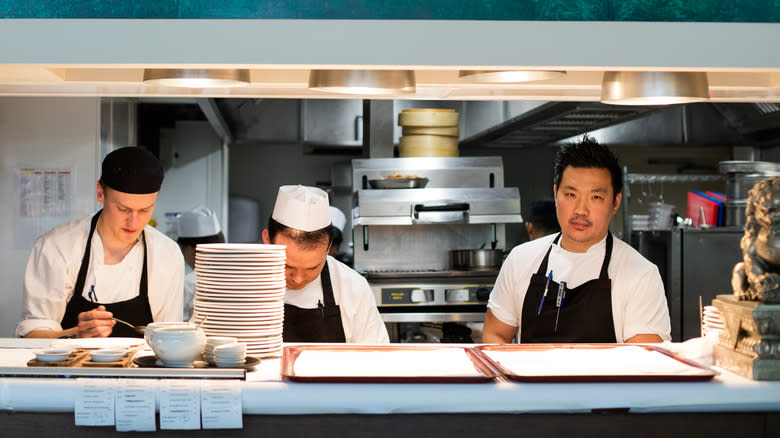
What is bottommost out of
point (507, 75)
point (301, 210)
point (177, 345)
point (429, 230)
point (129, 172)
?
point (177, 345)

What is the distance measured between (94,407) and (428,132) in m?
3.68

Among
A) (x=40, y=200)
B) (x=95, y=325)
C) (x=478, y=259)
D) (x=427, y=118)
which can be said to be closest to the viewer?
(x=95, y=325)

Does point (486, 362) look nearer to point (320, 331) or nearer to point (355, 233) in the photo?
point (320, 331)

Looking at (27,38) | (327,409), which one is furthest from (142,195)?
(327,409)

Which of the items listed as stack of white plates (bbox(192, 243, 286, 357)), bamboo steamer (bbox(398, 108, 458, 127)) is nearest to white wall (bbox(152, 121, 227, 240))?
bamboo steamer (bbox(398, 108, 458, 127))

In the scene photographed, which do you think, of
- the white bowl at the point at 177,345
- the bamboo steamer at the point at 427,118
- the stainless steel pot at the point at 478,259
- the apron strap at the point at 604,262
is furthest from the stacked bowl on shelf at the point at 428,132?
the white bowl at the point at 177,345

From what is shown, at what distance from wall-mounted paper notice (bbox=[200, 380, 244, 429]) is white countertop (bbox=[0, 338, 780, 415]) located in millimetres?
27

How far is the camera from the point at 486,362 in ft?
6.51

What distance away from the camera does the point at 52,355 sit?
188 centimetres

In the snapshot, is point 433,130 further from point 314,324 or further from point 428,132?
point 314,324

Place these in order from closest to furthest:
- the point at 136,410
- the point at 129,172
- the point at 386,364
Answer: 1. the point at 136,410
2. the point at 386,364
3. the point at 129,172

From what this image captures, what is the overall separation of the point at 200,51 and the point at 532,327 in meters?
1.74

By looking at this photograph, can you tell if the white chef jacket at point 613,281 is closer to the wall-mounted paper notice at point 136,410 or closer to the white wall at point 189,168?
the wall-mounted paper notice at point 136,410

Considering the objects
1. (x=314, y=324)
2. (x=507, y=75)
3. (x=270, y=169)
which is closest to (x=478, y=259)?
(x=314, y=324)
